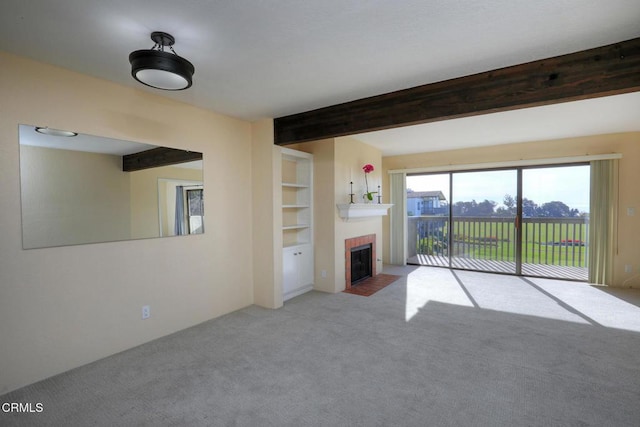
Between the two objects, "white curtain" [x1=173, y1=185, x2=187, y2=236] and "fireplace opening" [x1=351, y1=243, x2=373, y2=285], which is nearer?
"white curtain" [x1=173, y1=185, x2=187, y2=236]

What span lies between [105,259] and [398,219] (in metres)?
5.29

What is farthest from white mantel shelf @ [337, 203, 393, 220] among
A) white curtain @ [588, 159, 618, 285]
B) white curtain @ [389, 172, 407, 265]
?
white curtain @ [588, 159, 618, 285]

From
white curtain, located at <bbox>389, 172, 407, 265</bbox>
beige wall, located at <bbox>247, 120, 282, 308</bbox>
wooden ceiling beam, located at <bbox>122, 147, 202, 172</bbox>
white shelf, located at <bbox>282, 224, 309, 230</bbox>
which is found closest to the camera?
wooden ceiling beam, located at <bbox>122, 147, 202, 172</bbox>

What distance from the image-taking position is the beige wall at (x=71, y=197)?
2.22 m

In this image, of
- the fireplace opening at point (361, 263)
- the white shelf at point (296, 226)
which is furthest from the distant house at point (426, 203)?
the white shelf at point (296, 226)

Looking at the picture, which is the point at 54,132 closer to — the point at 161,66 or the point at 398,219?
the point at 161,66

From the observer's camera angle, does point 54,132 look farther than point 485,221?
No

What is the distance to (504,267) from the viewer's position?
223 inches

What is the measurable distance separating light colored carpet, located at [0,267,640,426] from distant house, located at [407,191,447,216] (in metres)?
2.91

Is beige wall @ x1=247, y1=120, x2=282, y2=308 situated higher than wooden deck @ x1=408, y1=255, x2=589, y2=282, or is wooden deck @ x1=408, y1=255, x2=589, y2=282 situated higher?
beige wall @ x1=247, y1=120, x2=282, y2=308

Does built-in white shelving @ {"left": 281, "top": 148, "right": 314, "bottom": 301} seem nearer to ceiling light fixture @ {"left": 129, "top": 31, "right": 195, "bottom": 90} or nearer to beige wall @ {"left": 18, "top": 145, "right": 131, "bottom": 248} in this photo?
beige wall @ {"left": 18, "top": 145, "right": 131, "bottom": 248}

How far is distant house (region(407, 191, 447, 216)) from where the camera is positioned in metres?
6.30

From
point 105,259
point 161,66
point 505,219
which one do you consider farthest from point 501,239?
point 105,259

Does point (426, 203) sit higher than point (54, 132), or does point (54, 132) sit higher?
point (54, 132)
